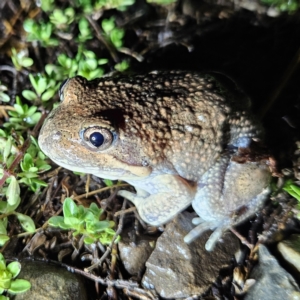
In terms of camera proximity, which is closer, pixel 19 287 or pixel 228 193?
pixel 19 287

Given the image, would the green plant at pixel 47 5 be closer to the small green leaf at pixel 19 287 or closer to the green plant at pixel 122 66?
the green plant at pixel 122 66

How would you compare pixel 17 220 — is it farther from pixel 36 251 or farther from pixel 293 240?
pixel 293 240

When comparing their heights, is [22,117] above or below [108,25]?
below

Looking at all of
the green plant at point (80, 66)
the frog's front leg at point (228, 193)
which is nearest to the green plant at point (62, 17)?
the green plant at point (80, 66)

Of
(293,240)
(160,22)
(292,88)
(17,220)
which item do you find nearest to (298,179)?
(293,240)

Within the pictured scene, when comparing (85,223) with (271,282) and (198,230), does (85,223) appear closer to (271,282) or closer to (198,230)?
(198,230)

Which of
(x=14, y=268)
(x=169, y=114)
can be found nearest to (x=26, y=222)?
(x=14, y=268)
